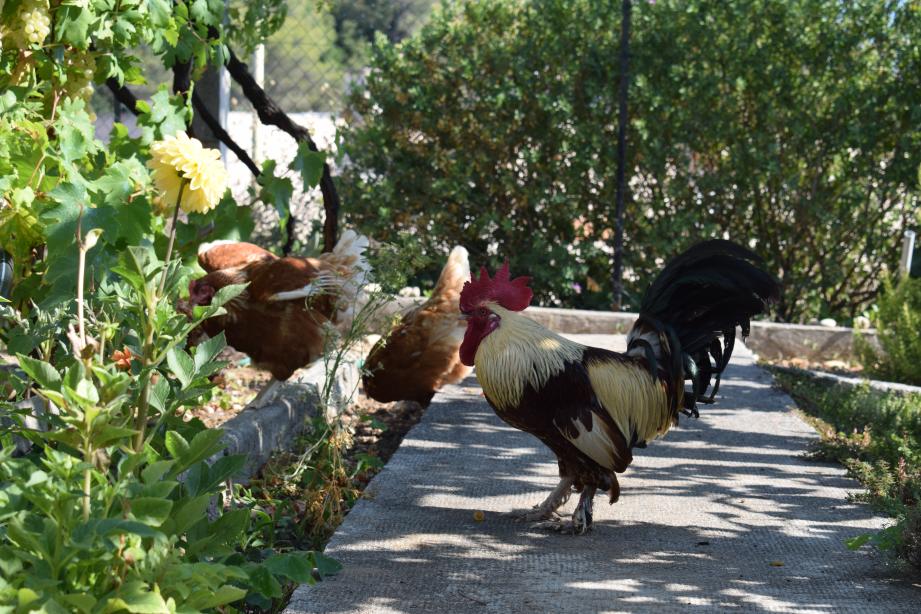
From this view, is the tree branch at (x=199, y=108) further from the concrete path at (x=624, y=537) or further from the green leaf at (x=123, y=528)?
the green leaf at (x=123, y=528)

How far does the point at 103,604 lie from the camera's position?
2.18 m

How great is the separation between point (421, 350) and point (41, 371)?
3942mm

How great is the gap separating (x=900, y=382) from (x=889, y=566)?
4.64 m

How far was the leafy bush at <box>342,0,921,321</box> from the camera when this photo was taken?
939cm

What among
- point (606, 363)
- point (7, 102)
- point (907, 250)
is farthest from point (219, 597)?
point (907, 250)

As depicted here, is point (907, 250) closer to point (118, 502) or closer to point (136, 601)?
point (118, 502)

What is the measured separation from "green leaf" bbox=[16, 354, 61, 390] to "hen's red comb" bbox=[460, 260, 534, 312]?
2.14 metres

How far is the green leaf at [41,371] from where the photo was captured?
2287 mm

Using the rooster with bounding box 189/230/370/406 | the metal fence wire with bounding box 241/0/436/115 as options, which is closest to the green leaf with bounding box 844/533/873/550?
the rooster with bounding box 189/230/370/406

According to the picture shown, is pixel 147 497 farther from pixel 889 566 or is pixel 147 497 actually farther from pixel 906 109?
pixel 906 109

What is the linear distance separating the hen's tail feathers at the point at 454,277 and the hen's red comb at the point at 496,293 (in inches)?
73.2

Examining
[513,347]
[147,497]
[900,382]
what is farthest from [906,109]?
[147,497]

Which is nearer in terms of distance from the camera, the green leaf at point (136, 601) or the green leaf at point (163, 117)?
the green leaf at point (136, 601)

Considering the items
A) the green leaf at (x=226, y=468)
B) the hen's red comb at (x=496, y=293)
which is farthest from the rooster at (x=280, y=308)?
the green leaf at (x=226, y=468)
